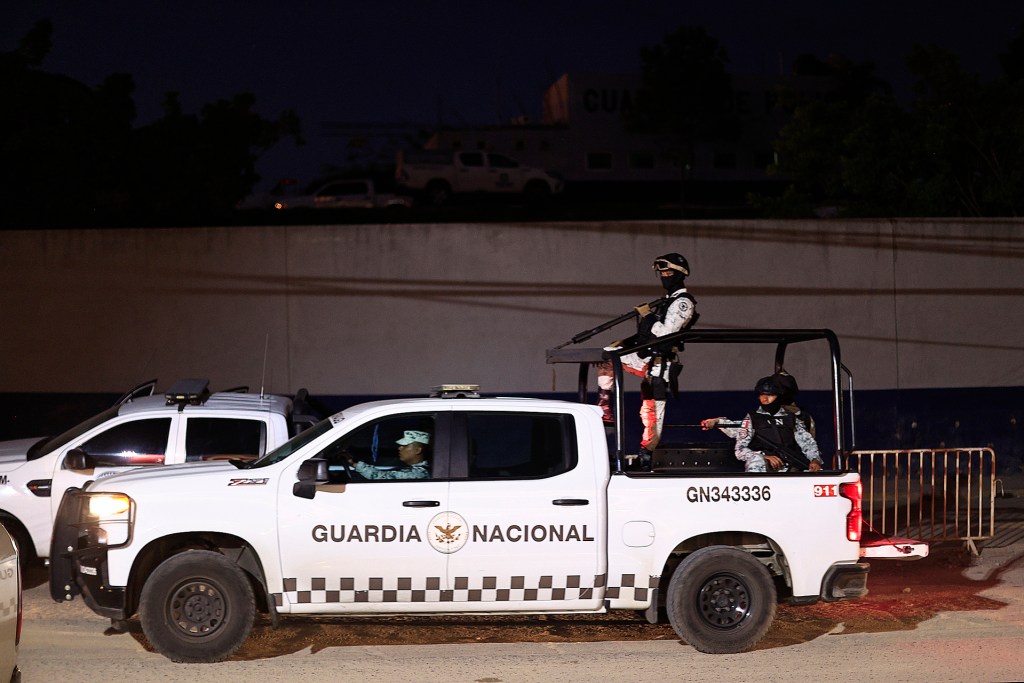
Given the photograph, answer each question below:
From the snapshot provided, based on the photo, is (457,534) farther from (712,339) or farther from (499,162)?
(499,162)

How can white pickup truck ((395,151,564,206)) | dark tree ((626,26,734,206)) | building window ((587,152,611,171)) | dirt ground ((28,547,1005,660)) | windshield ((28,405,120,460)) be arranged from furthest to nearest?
1. building window ((587,152,611,171))
2. dark tree ((626,26,734,206))
3. white pickup truck ((395,151,564,206))
4. windshield ((28,405,120,460))
5. dirt ground ((28,547,1005,660))

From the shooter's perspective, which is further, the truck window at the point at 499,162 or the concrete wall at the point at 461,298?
the truck window at the point at 499,162

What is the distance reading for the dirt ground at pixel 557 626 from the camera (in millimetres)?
7672

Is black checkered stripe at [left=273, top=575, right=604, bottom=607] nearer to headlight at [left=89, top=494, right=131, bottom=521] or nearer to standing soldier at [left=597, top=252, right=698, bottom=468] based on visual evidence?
headlight at [left=89, top=494, right=131, bottom=521]

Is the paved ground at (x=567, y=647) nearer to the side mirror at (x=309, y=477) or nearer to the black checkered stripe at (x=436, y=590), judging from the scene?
the black checkered stripe at (x=436, y=590)

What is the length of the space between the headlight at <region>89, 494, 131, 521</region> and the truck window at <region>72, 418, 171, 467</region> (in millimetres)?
2142

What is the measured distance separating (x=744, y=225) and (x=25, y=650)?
11.1 m

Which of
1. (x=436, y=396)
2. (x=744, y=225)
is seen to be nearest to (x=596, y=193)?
(x=744, y=225)

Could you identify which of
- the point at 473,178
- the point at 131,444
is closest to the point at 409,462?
the point at 131,444

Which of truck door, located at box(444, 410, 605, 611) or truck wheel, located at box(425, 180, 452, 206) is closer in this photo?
truck door, located at box(444, 410, 605, 611)

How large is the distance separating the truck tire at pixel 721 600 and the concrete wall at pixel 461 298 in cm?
793

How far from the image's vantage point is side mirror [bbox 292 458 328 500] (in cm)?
686

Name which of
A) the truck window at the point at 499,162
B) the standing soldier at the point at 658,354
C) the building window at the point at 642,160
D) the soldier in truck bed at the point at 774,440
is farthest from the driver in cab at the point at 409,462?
the building window at the point at 642,160

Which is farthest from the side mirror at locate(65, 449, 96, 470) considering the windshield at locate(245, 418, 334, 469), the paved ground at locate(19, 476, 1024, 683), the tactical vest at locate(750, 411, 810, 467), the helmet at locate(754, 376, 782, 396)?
the helmet at locate(754, 376, 782, 396)
